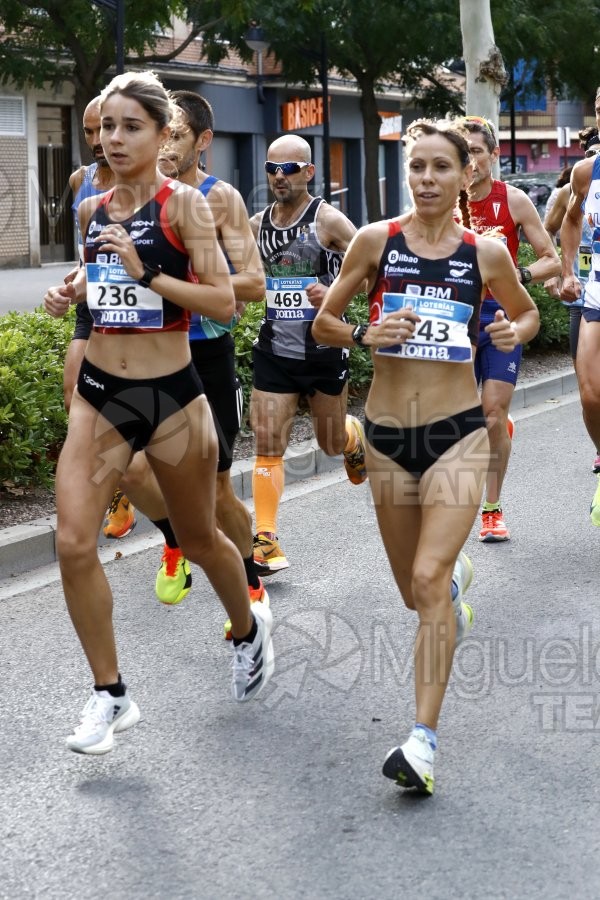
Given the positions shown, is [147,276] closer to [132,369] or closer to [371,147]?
[132,369]

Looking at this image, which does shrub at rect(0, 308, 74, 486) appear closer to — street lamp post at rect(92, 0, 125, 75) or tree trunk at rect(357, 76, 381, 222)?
street lamp post at rect(92, 0, 125, 75)

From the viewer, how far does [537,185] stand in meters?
29.7

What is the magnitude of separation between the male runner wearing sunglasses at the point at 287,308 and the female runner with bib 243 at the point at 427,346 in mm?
2128

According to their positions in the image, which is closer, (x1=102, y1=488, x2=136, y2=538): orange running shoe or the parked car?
(x1=102, y1=488, x2=136, y2=538): orange running shoe

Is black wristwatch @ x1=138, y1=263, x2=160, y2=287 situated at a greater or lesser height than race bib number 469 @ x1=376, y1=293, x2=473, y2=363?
greater

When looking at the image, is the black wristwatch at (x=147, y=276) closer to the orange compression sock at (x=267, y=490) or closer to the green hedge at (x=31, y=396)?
the orange compression sock at (x=267, y=490)

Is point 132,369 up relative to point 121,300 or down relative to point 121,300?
down

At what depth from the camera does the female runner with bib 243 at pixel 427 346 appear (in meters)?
4.19

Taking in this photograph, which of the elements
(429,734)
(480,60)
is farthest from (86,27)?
(429,734)

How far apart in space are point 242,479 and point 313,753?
14.0ft

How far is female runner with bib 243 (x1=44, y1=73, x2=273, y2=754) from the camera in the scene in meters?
4.14

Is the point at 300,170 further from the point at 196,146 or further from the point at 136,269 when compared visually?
the point at 136,269

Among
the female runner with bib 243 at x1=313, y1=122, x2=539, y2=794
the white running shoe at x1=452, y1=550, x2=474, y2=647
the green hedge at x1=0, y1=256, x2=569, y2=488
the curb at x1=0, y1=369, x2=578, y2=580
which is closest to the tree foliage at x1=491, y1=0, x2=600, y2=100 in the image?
the curb at x1=0, y1=369, x2=578, y2=580

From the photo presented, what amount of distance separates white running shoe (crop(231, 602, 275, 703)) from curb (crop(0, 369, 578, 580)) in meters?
2.22
